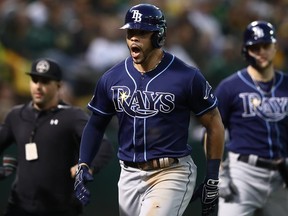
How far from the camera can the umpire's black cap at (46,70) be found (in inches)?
235

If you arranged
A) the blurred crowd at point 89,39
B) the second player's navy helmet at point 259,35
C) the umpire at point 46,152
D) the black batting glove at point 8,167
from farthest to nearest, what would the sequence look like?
the blurred crowd at point 89,39
the second player's navy helmet at point 259,35
the black batting glove at point 8,167
the umpire at point 46,152

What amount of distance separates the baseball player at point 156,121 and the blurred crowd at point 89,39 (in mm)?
4475

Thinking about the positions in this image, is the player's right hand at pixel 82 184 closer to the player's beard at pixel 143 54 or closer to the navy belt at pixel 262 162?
the player's beard at pixel 143 54

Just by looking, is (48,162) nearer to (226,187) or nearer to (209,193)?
(226,187)

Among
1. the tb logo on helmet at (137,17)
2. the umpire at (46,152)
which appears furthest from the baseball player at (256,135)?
the tb logo on helmet at (137,17)

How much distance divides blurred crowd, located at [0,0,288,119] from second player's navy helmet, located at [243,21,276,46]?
3488mm

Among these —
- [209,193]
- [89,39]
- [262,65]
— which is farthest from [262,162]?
[89,39]

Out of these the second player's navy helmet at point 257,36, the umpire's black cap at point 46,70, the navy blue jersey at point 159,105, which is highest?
the second player's navy helmet at point 257,36

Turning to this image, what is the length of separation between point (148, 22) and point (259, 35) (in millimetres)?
1824

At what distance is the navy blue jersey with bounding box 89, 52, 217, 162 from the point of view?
4625 mm

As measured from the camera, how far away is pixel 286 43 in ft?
35.9

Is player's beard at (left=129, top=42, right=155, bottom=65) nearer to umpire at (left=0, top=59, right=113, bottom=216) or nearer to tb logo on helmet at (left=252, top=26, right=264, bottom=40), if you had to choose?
umpire at (left=0, top=59, right=113, bottom=216)

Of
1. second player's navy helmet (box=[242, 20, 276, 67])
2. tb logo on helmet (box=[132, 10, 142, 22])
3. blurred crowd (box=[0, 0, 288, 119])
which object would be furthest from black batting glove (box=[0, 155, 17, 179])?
blurred crowd (box=[0, 0, 288, 119])

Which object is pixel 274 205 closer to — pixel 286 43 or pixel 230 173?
pixel 230 173
